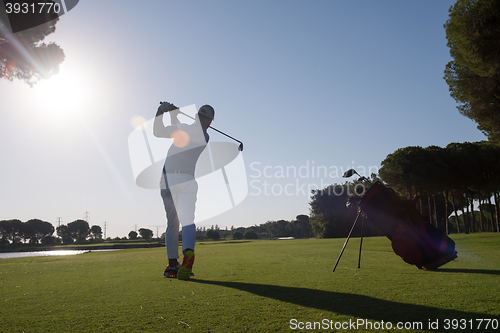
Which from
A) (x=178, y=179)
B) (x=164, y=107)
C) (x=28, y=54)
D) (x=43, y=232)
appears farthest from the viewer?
(x=43, y=232)

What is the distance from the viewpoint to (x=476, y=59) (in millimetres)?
16125

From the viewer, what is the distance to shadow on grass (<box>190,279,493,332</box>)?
2223 mm

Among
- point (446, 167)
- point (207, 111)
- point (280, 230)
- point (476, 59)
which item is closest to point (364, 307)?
point (207, 111)

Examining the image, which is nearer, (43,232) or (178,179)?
(178,179)

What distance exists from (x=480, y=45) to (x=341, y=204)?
2631 inches

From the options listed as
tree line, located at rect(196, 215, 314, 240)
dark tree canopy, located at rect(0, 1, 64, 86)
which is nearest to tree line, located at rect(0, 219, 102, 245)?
tree line, located at rect(196, 215, 314, 240)

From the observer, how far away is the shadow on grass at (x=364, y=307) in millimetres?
2223

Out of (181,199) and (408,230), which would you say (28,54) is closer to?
(181,199)

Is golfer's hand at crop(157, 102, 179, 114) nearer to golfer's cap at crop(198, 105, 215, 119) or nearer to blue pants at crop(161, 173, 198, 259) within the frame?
golfer's cap at crop(198, 105, 215, 119)

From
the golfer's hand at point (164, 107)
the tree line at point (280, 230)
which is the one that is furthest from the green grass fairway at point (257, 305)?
the tree line at point (280, 230)

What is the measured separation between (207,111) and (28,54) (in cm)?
1625

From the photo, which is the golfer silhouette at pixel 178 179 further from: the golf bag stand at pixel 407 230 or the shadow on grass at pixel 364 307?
the golf bag stand at pixel 407 230

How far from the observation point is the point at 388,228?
17.8 ft

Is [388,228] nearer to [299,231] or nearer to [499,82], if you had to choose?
[499,82]
